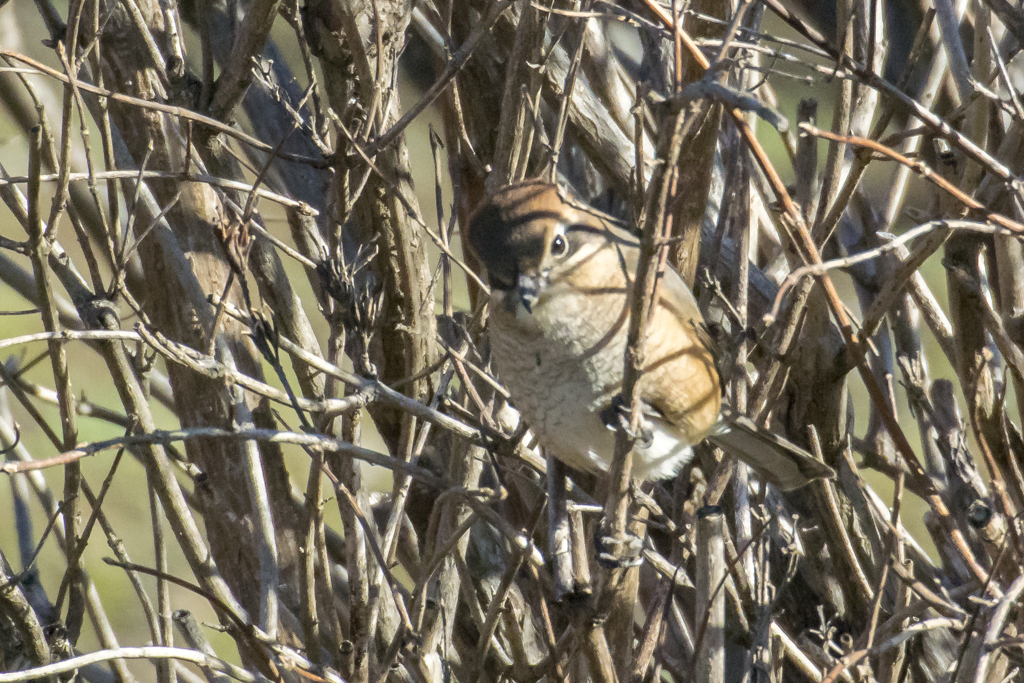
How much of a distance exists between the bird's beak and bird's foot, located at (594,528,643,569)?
0.78 m

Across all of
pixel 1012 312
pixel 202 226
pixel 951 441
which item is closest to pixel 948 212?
pixel 1012 312

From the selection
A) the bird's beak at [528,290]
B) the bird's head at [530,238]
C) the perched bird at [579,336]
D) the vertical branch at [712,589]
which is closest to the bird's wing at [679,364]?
the perched bird at [579,336]

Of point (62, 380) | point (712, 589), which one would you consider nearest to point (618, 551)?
point (712, 589)

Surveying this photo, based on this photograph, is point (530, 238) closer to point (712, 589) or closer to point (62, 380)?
point (712, 589)

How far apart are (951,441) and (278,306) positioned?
225 cm

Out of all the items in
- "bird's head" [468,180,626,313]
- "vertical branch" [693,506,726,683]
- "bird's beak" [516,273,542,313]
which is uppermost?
"bird's head" [468,180,626,313]

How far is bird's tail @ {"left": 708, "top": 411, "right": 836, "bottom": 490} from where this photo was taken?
2.98 metres

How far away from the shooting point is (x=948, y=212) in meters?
3.00

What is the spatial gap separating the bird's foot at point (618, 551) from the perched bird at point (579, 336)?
536 mm

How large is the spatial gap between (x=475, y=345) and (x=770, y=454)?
3.41 feet

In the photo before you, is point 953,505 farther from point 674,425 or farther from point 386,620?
point 386,620

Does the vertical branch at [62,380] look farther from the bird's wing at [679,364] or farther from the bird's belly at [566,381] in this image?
the bird's wing at [679,364]

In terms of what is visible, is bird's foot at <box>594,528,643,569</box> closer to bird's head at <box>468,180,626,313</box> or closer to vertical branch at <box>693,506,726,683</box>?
vertical branch at <box>693,506,726,683</box>

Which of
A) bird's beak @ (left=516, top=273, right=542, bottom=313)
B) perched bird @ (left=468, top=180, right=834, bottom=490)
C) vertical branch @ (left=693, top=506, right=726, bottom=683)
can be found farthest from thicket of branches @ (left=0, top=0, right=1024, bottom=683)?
bird's beak @ (left=516, top=273, right=542, bottom=313)
